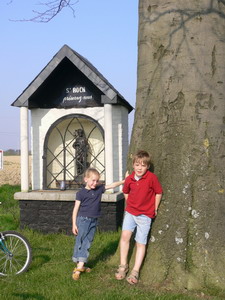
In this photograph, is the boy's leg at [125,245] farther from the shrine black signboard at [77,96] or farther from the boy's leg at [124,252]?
the shrine black signboard at [77,96]

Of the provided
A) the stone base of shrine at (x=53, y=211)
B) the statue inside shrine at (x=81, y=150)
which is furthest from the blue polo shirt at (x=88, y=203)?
the statue inside shrine at (x=81, y=150)

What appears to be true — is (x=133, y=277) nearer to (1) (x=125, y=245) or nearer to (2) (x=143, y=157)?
(1) (x=125, y=245)

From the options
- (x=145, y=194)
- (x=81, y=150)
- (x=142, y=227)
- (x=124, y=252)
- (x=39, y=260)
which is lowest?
(x=39, y=260)

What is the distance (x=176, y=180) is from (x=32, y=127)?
20.3 ft

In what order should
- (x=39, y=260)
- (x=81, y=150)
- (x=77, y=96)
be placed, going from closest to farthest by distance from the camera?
(x=39, y=260)
(x=77, y=96)
(x=81, y=150)

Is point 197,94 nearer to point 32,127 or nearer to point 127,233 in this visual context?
point 127,233

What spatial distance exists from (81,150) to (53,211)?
1.85 metres

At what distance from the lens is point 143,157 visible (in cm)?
516

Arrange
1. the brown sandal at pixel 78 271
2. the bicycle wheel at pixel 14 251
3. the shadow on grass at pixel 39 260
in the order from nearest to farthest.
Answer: the brown sandal at pixel 78 271, the bicycle wheel at pixel 14 251, the shadow on grass at pixel 39 260

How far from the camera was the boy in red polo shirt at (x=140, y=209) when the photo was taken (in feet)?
16.8

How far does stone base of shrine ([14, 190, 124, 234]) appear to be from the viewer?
30.7ft

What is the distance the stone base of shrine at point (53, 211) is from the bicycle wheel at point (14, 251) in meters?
3.27

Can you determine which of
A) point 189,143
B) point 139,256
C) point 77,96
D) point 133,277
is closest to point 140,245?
point 139,256

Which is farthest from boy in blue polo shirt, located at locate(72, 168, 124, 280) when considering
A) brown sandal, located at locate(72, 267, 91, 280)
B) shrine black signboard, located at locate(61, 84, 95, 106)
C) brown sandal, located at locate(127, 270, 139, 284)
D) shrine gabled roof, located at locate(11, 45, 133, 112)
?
shrine black signboard, located at locate(61, 84, 95, 106)
